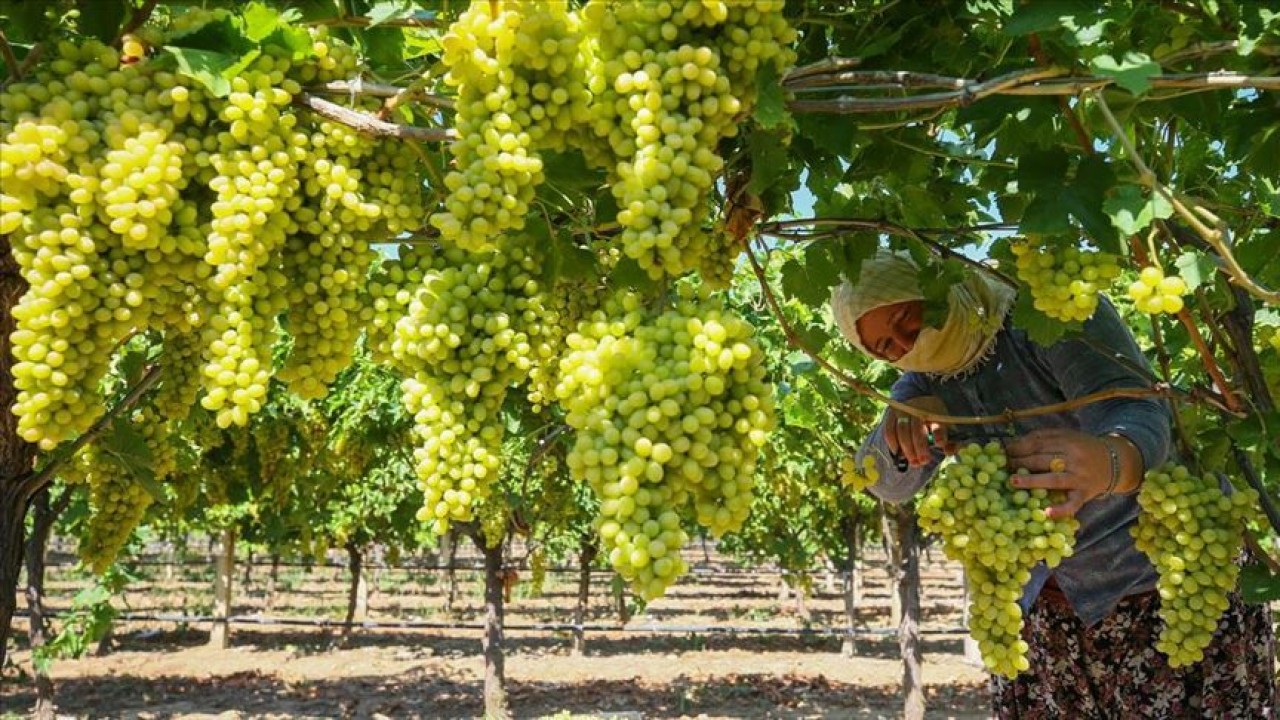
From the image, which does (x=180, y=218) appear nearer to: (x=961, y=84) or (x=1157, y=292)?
(x=961, y=84)

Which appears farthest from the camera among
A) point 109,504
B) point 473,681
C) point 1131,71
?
point 473,681

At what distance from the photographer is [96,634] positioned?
9.92 m

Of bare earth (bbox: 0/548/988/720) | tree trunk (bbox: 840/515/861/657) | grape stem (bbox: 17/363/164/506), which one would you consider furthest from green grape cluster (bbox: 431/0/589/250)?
tree trunk (bbox: 840/515/861/657)

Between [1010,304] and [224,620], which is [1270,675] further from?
[224,620]

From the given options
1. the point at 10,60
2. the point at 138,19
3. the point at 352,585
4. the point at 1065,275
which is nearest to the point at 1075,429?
the point at 1065,275

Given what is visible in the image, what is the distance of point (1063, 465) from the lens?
206cm

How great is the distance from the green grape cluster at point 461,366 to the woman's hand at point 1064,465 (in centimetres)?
113

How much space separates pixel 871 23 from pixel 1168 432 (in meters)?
1.22

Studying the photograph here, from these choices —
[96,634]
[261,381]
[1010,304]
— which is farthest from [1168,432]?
[96,634]

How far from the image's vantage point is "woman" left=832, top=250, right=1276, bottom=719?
107 inches

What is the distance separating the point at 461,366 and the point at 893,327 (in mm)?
1748

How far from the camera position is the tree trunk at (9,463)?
79.3 inches

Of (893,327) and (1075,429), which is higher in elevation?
(893,327)

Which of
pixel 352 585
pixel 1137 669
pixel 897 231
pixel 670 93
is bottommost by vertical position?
pixel 352 585
